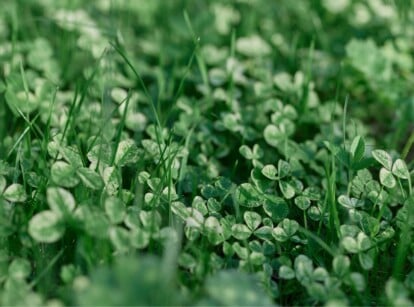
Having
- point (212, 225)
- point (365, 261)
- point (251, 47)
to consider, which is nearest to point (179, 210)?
point (212, 225)

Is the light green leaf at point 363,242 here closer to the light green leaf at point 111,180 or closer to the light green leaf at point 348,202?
the light green leaf at point 348,202

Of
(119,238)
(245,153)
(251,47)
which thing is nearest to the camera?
(119,238)

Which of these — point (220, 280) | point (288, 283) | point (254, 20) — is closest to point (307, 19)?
point (254, 20)

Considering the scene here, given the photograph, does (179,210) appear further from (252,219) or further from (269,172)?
(269,172)

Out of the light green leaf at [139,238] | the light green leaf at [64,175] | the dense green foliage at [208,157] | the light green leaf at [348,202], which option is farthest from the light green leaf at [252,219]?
the light green leaf at [64,175]

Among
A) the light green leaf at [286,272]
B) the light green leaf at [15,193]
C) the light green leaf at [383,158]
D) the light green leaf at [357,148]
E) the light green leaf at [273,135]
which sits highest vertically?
the light green leaf at [273,135]

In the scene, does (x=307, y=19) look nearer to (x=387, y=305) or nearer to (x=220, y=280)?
(x=387, y=305)
